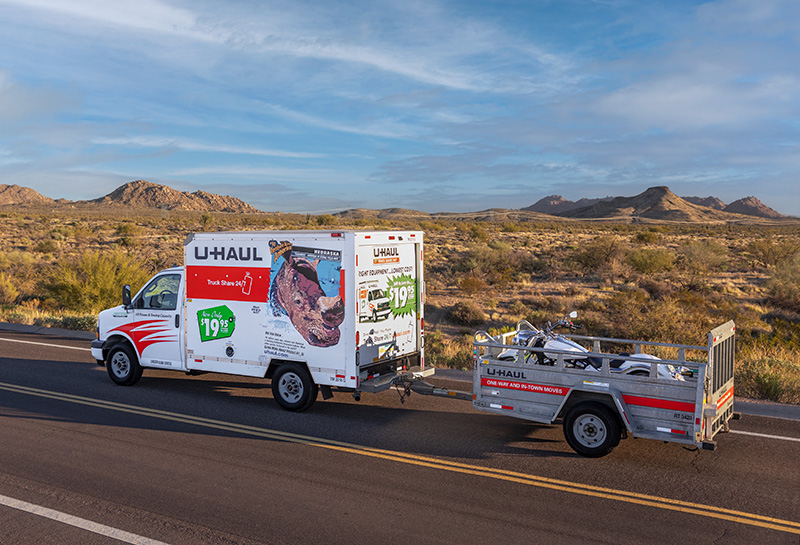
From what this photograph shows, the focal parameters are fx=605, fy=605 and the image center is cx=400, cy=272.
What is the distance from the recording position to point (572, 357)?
28.9 feet

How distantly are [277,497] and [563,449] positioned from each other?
3.87 meters

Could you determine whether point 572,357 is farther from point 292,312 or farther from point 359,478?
point 292,312

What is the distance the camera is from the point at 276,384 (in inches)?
392

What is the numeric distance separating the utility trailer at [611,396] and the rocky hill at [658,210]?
569 feet

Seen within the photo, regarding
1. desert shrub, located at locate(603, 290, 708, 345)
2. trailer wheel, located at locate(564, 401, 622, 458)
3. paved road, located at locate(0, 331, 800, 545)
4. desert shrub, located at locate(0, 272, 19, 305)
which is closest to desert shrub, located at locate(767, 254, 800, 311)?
desert shrub, located at locate(603, 290, 708, 345)

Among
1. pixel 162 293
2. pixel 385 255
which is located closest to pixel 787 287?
pixel 385 255

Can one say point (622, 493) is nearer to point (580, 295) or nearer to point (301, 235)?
point (301, 235)

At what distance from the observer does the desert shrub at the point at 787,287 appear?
23.1 m

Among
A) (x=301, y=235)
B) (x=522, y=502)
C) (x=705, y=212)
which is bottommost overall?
(x=522, y=502)

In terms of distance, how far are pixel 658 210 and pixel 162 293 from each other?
188260mm

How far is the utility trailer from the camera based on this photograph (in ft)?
23.2

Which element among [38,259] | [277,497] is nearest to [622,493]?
[277,497]

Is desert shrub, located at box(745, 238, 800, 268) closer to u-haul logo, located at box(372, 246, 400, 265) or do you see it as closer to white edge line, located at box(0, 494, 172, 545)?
u-haul logo, located at box(372, 246, 400, 265)

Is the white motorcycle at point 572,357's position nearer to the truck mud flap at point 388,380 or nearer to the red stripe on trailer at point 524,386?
the red stripe on trailer at point 524,386
